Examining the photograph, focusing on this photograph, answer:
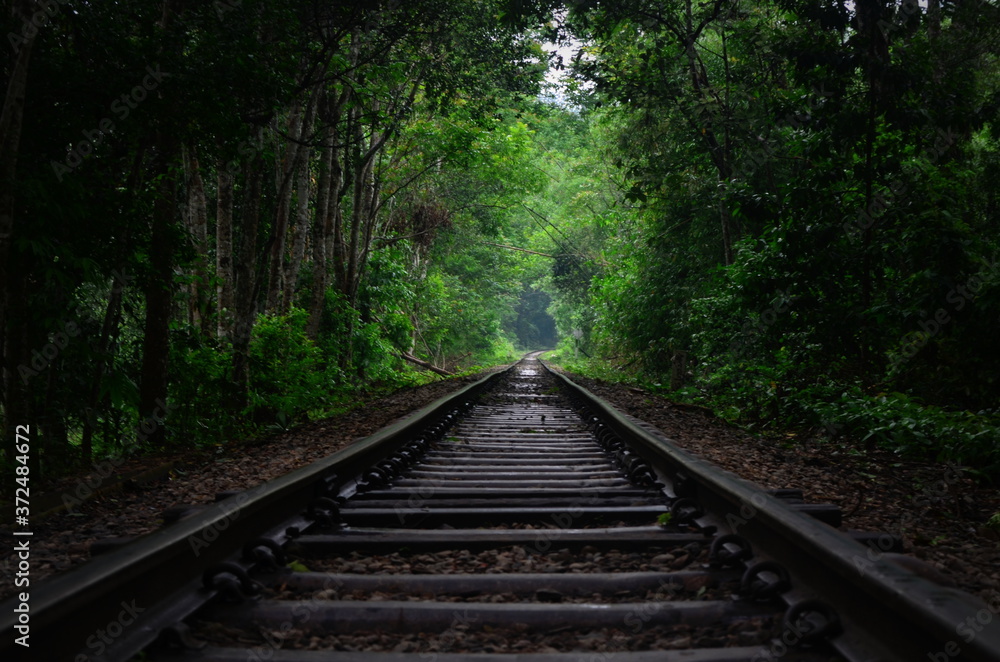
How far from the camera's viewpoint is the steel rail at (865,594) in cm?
132

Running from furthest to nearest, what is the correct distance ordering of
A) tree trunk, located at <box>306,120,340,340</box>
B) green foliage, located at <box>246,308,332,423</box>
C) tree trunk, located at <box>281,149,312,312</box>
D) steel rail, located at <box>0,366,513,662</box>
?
1. tree trunk, located at <box>306,120,340,340</box>
2. tree trunk, located at <box>281,149,312,312</box>
3. green foliage, located at <box>246,308,332,423</box>
4. steel rail, located at <box>0,366,513,662</box>

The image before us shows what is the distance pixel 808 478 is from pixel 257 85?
5.33 metres

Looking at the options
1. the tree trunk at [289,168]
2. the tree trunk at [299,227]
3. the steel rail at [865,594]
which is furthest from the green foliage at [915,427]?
the tree trunk at [299,227]

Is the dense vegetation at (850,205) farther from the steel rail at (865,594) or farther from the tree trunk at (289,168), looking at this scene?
the tree trunk at (289,168)

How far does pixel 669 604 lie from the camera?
1.96m

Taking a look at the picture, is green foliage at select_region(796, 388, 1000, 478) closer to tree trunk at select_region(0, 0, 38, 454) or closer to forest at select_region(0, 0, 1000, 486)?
forest at select_region(0, 0, 1000, 486)

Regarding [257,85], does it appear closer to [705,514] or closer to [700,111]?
[705,514]

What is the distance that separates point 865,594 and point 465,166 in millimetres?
13672

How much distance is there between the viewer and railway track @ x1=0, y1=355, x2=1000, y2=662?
1599 mm

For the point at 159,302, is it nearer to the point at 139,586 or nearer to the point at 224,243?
the point at 224,243

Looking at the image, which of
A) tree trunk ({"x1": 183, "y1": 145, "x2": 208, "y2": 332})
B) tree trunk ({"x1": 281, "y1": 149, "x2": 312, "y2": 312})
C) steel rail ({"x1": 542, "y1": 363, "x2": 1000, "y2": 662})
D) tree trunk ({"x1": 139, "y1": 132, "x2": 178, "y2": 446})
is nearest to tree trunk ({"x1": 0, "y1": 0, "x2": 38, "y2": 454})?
tree trunk ({"x1": 139, "y1": 132, "x2": 178, "y2": 446})

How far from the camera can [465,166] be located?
47.6 ft

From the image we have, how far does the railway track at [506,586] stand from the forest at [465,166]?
2.71 metres

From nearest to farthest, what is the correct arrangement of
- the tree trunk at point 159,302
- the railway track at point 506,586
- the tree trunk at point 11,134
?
the railway track at point 506,586 → the tree trunk at point 11,134 → the tree trunk at point 159,302
